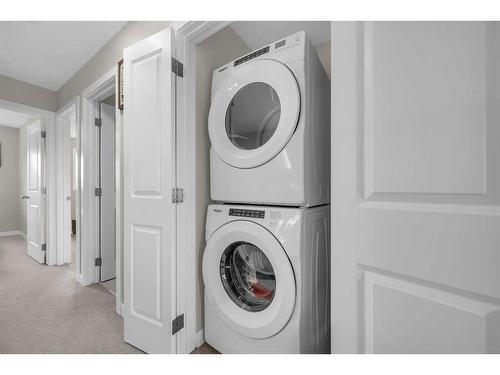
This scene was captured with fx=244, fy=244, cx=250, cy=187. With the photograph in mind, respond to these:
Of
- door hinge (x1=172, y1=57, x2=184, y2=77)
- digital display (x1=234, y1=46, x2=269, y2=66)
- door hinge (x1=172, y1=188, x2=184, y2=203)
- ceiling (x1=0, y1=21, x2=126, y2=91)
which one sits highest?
ceiling (x1=0, y1=21, x2=126, y2=91)

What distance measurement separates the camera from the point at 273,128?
127cm

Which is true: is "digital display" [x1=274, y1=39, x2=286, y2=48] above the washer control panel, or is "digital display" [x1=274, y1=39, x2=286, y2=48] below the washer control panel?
above

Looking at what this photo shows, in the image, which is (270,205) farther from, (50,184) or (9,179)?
(9,179)

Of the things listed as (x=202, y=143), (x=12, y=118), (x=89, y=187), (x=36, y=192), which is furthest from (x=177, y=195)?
(x=12, y=118)

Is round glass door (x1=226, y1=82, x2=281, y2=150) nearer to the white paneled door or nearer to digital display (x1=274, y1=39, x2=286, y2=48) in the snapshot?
digital display (x1=274, y1=39, x2=286, y2=48)

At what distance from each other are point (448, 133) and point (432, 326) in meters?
0.53

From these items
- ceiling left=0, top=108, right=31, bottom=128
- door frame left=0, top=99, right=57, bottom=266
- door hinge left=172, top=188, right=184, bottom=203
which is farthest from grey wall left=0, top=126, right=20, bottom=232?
door hinge left=172, top=188, right=184, bottom=203

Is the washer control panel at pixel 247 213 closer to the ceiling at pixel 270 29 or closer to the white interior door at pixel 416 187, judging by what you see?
the white interior door at pixel 416 187

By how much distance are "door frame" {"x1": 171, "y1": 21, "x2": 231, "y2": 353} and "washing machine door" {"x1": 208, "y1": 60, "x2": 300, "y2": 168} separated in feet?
0.48

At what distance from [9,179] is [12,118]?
1365mm

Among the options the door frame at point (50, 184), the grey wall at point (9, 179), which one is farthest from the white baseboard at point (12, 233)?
the door frame at point (50, 184)

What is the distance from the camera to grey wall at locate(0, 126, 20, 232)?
476 cm

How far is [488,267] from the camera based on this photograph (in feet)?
1.92
